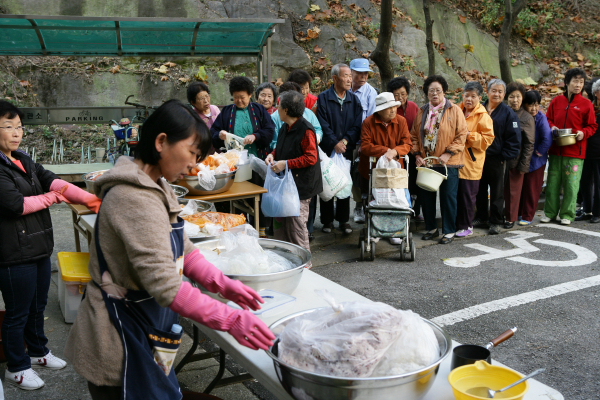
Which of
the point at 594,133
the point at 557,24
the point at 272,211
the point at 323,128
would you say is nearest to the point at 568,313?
the point at 272,211

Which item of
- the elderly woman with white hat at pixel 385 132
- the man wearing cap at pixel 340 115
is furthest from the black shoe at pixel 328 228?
the elderly woman with white hat at pixel 385 132

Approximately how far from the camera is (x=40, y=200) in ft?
9.92

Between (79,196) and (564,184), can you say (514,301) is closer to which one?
(564,184)

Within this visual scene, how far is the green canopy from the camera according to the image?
291 inches

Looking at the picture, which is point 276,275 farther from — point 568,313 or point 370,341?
point 568,313

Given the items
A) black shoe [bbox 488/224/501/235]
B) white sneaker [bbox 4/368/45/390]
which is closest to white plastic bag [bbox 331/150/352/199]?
black shoe [bbox 488/224/501/235]

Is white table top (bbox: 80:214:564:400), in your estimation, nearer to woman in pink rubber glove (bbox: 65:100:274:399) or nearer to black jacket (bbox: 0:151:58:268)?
woman in pink rubber glove (bbox: 65:100:274:399)

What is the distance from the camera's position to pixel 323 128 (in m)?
6.21

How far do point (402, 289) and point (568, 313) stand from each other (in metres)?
1.47

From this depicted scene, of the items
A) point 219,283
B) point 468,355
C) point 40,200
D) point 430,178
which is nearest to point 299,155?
point 430,178

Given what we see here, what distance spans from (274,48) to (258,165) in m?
8.42

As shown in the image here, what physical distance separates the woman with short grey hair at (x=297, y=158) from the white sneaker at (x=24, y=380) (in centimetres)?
273

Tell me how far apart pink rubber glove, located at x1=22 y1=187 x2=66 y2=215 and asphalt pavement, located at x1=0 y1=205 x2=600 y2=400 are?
1194 mm

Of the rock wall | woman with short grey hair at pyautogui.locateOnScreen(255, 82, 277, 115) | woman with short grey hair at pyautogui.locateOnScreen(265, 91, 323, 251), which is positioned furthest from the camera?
the rock wall
